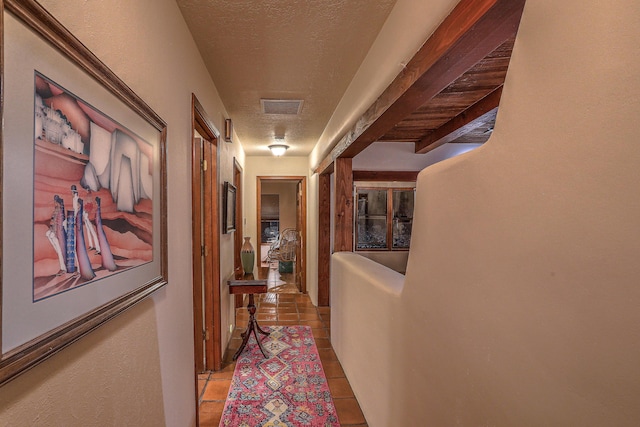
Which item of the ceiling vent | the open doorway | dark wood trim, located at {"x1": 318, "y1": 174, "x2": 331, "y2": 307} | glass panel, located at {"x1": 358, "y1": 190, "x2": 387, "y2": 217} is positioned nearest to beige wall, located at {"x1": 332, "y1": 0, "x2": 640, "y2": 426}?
the ceiling vent

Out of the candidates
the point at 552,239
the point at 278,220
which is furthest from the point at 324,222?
the point at 278,220

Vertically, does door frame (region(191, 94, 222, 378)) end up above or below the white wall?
below

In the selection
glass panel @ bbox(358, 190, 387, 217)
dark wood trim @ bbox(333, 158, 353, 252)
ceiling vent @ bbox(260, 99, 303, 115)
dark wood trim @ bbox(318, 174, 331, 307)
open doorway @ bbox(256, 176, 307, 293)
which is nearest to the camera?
ceiling vent @ bbox(260, 99, 303, 115)

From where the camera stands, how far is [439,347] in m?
1.10

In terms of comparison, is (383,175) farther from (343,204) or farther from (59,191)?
(59,191)

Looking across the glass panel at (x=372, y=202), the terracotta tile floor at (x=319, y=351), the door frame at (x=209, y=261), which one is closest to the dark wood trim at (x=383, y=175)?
the glass panel at (x=372, y=202)

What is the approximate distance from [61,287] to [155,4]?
3.72ft

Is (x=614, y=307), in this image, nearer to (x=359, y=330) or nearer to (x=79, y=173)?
(x=79, y=173)

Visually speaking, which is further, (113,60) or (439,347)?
(439,347)

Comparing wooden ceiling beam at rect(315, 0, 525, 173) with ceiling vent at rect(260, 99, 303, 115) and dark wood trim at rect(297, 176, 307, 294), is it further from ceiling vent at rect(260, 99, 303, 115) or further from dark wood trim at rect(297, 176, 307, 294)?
dark wood trim at rect(297, 176, 307, 294)

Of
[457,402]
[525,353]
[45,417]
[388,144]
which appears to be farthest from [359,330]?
[388,144]

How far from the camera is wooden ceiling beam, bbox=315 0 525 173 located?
0.91 metres

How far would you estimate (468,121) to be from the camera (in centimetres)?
277

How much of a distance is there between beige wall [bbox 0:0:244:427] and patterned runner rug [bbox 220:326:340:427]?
1.69 ft
